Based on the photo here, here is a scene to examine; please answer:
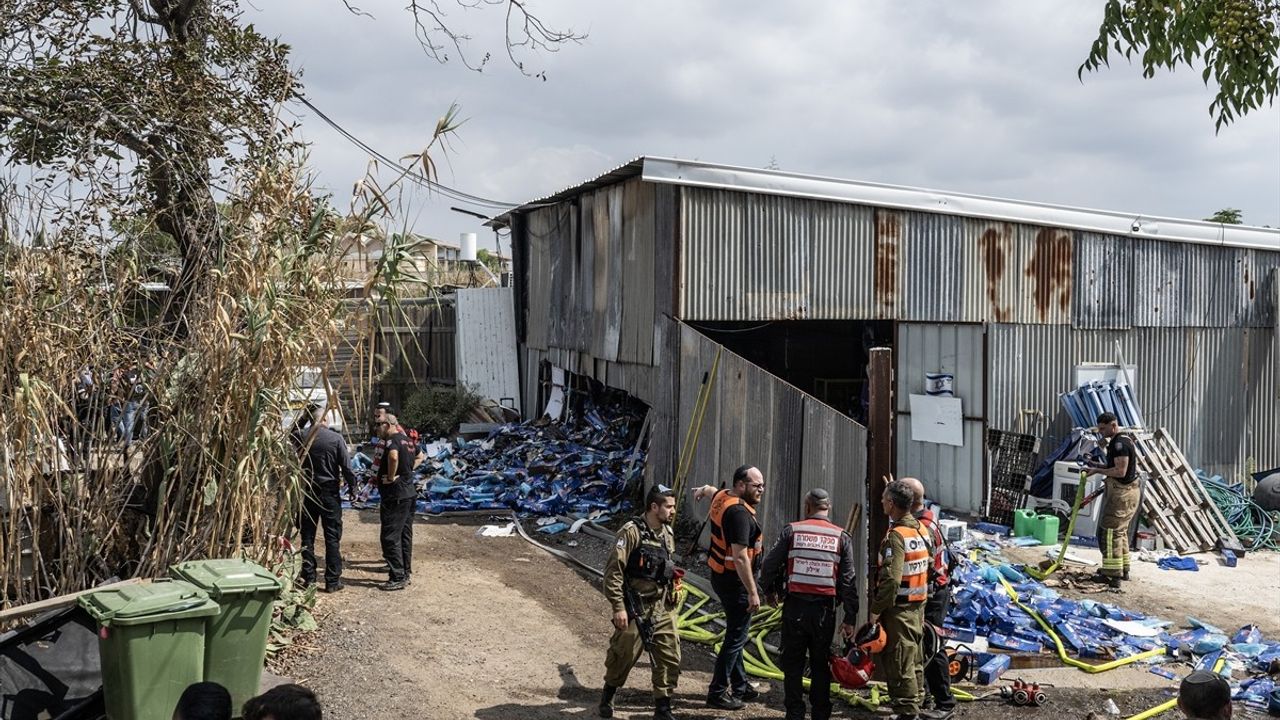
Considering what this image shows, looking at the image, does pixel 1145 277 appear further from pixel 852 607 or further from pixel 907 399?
pixel 852 607

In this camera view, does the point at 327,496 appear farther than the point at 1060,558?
No

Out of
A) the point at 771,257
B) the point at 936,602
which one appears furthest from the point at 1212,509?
the point at 936,602

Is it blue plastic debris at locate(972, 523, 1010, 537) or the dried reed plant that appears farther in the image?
blue plastic debris at locate(972, 523, 1010, 537)

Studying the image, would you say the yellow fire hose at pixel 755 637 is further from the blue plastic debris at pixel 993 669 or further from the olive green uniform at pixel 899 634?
the olive green uniform at pixel 899 634

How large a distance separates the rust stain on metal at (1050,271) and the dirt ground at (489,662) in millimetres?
7848

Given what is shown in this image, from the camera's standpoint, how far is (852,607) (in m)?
6.73

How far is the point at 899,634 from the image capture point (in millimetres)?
6801

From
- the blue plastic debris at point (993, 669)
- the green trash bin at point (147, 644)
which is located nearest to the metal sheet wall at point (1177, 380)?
the blue plastic debris at point (993, 669)

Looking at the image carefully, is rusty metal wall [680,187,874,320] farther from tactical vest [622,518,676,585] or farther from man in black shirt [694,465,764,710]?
tactical vest [622,518,676,585]

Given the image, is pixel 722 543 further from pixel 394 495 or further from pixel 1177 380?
pixel 1177 380

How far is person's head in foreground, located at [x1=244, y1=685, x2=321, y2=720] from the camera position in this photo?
372 cm

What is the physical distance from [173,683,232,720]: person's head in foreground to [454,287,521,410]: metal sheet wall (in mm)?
17676

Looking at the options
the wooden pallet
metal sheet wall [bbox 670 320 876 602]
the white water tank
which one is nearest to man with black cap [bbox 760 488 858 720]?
metal sheet wall [bbox 670 320 876 602]

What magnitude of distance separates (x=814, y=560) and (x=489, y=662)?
2.89m
